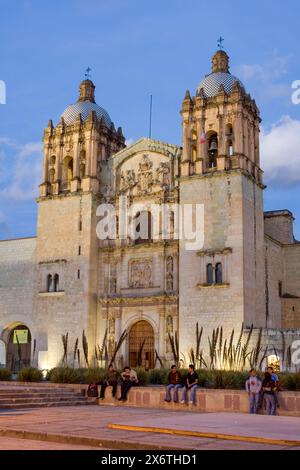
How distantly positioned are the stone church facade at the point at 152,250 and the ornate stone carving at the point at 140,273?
0.06 m

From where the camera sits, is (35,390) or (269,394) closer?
(269,394)

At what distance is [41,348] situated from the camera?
34.8 metres

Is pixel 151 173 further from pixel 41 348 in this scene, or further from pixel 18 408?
pixel 18 408

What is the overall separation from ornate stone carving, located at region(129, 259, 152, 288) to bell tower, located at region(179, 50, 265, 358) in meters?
2.74

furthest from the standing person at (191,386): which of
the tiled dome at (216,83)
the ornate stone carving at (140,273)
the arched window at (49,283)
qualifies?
A: the tiled dome at (216,83)

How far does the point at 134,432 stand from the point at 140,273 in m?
23.8

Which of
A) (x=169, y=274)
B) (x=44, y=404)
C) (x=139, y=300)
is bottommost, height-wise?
(x=44, y=404)

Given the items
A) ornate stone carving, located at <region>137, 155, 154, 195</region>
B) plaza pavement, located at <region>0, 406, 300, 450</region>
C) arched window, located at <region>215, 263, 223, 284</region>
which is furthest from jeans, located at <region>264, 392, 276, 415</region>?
ornate stone carving, located at <region>137, 155, 154, 195</region>

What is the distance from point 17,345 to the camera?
38.4m

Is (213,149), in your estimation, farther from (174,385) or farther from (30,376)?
(174,385)

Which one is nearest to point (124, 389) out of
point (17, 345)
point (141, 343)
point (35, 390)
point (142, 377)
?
point (142, 377)

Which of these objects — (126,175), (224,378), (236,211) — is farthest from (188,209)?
(224,378)

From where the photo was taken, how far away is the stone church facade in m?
31.0

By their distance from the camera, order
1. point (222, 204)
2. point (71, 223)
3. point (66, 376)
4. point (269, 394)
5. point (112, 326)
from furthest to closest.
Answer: point (71, 223), point (112, 326), point (222, 204), point (66, 376), point (269, 394)
